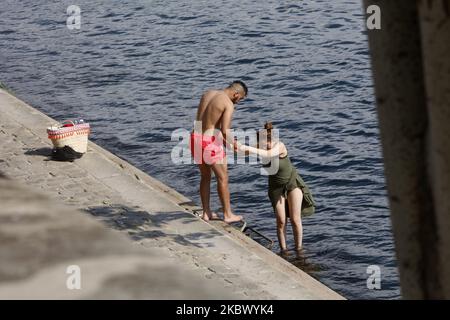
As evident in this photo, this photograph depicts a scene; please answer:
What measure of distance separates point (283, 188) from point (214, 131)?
3.47ft

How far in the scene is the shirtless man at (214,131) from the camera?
11.6 meters

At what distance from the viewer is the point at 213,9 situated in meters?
28.5

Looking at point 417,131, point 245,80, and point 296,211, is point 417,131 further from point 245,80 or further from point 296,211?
point 245,80

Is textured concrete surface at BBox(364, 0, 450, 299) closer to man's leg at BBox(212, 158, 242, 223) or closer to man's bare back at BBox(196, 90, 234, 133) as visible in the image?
man's bare back at BBox(196, 90, 234, 133)

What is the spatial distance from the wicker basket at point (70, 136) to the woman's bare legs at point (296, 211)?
322 cm

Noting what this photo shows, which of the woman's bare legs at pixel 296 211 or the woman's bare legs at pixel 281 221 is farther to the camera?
the woman's bare legs at pixel 281 221

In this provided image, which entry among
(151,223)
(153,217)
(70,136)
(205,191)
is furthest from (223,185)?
(70,136)

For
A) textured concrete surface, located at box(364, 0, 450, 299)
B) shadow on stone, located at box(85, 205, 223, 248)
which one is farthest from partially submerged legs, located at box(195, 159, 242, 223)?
textured concrete surface, located at box(364, 0, 450, 299)

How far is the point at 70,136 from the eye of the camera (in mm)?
14141

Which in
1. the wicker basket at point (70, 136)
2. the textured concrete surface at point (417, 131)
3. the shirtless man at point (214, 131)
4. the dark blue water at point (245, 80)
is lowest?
the textured concrete surface at point (417, 131)

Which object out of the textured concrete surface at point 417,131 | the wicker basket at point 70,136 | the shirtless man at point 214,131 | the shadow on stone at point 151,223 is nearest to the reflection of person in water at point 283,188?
the shirtless man at point 214,131

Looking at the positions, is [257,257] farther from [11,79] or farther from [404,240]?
[11,79]

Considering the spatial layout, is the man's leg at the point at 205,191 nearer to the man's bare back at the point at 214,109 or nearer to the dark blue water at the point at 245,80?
the man's bare back at the point at 214,109

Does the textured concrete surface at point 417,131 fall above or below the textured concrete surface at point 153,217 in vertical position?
below
